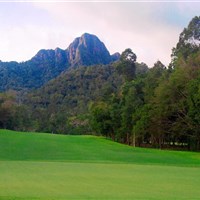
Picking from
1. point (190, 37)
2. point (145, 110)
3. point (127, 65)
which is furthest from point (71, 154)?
point (127, 65)

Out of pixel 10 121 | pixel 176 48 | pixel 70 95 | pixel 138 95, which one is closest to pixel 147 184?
pixel 138 95

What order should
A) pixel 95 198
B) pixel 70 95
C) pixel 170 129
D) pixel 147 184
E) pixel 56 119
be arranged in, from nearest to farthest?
pixel 95 198, pixel 147 184, pixel 170 129, pixel 56 119, pixel 70 95

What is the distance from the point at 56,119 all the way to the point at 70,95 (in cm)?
2530

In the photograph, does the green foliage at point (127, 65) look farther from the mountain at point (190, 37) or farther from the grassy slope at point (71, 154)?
the grassy slope at point (71, 154)

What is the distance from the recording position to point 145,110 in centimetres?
5369

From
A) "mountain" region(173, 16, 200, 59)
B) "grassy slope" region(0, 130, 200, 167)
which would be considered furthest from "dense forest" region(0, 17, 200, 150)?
"grassy slope" region(0, 130, 200, 167)

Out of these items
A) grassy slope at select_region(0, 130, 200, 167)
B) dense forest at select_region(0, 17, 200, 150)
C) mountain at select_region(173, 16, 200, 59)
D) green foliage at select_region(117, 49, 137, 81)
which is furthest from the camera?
green foliage at select_region(117, 49, 137, 81)

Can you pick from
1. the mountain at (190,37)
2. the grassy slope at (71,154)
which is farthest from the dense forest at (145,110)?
the grassy slope at (71,154)

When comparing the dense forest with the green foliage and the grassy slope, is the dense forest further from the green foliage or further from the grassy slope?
the grassy slope

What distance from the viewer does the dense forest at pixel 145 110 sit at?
49.4 metres

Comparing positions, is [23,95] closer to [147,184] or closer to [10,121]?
[10,121]

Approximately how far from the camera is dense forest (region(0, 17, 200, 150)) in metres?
49.4

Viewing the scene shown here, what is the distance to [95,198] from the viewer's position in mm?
11719

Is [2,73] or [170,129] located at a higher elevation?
[2,73]
